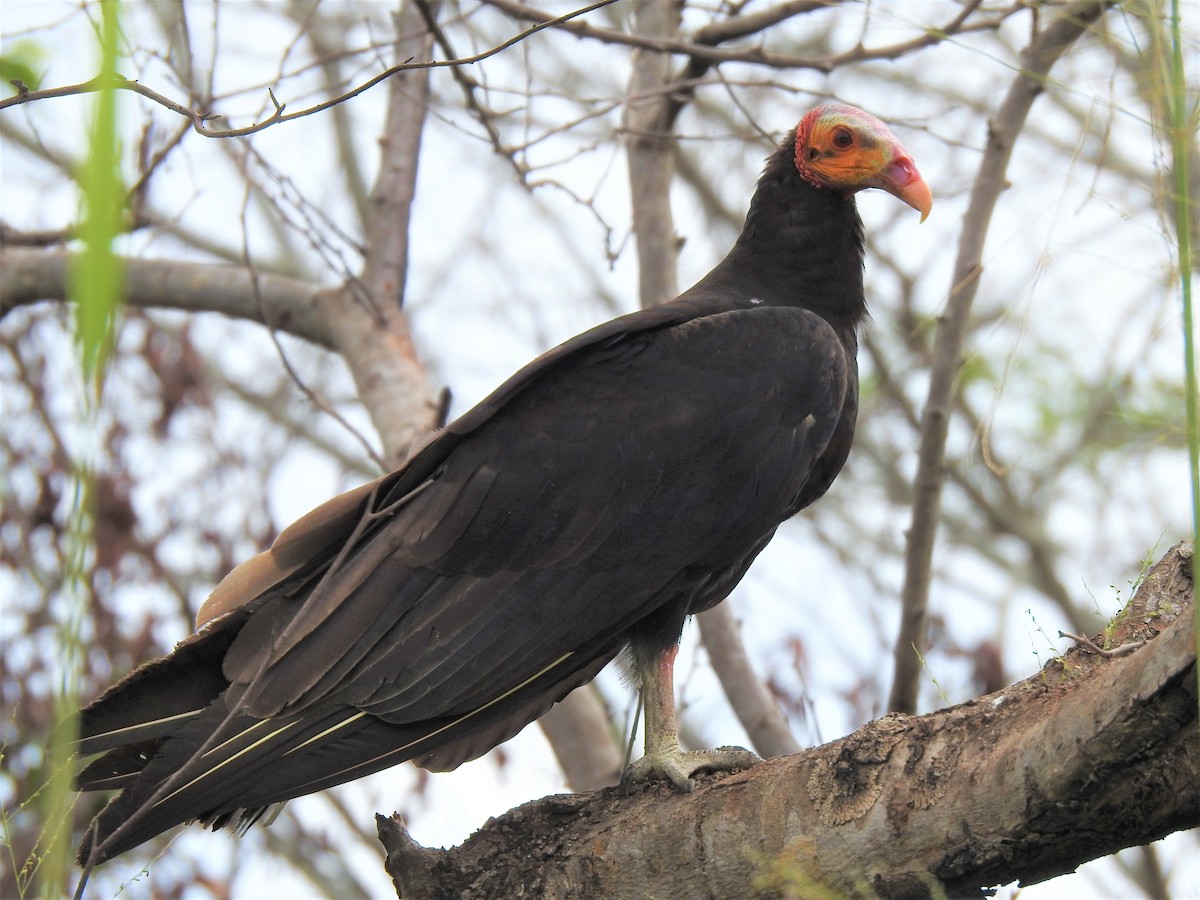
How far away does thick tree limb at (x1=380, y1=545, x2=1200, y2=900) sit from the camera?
80.7 inches

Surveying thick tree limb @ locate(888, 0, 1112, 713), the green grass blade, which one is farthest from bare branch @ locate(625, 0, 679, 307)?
the green grass blade

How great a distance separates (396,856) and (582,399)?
1127 mm

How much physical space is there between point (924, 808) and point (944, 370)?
1.99 m

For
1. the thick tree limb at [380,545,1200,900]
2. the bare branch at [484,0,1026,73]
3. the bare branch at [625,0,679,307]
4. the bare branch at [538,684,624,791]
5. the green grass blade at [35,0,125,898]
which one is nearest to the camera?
the green grass blade at [35,0,125,898]

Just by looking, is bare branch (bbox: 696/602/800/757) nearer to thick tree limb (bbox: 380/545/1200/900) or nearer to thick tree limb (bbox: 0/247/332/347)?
thick tree limb (bbox: 380/545/1200/900)

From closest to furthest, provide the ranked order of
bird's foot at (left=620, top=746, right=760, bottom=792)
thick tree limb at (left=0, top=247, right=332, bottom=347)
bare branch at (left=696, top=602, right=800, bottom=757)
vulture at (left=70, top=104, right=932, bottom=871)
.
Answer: vulture at (left=70, top=104, right=932, bottom=871) < bird's foot at (left=620, top=746, right=760, bottom=792) < bare branch at (left=696, top=602, right=800, bottom=757) < thick tree limb at (left=0, top=247, right=332, bottom=347)

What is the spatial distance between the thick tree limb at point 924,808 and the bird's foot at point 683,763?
7 cm

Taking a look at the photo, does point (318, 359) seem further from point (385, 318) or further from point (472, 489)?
point (472, 489)

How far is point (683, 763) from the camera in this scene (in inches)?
119

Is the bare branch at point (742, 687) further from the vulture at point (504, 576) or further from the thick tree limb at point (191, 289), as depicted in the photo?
the thick tree limb at point (191, 289)

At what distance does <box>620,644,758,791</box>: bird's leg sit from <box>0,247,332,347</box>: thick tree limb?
7.05 ft

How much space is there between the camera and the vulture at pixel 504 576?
2.88 meters

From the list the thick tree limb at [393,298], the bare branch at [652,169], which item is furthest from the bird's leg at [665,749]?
the bare branch at [652,169]

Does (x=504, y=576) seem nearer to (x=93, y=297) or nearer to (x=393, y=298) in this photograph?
(x=393, y=298)
